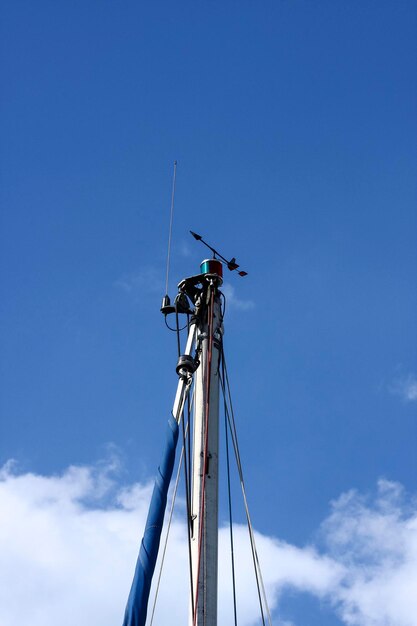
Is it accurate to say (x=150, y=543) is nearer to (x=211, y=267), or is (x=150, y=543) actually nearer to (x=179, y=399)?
(x=179, y=399)

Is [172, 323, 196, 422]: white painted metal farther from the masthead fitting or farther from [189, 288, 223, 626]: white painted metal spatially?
the masthead fitting

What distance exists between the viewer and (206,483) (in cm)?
1380

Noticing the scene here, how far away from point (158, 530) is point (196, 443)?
69.3 inches

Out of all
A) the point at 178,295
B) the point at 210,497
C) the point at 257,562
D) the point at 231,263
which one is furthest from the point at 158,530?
the point at 231,263

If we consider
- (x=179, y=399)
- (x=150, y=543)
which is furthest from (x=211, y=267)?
(x=150, y=543)

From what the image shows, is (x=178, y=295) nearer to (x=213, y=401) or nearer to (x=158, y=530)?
(x=213, y=401)

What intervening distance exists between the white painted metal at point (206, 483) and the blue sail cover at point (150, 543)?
2.09 ft

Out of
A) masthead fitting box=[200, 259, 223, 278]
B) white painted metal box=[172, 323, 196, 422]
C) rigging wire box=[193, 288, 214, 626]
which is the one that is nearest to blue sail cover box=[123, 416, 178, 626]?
white painted metal box=[172, 323, 196, 422]

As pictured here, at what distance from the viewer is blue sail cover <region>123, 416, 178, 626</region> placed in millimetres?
12641

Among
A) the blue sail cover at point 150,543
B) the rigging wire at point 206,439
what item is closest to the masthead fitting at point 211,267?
the rigging wire at point 206,439

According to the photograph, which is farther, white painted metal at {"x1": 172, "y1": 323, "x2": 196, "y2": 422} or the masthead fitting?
the masthead fitting

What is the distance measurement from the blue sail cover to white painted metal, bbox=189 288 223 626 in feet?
2.09

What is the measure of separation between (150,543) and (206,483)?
1433 millimetres

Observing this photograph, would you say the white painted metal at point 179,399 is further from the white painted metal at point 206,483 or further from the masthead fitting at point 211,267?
the masthead fitting at point 211,267
